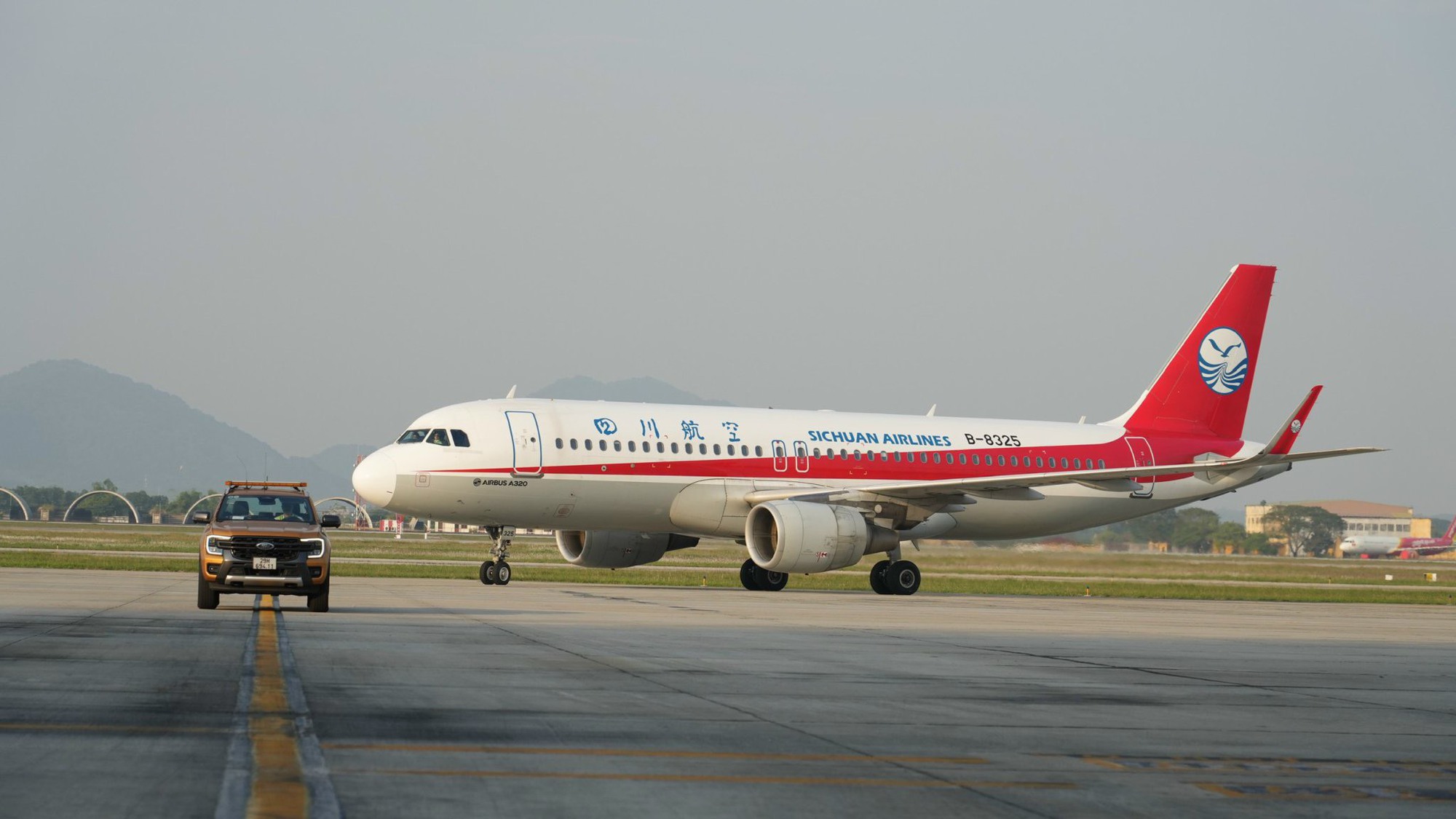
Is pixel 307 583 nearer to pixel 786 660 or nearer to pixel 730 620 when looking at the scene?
pixel 730 620

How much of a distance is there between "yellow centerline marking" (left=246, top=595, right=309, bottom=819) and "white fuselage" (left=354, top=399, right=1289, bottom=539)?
1744cm

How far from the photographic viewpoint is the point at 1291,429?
35.6 m

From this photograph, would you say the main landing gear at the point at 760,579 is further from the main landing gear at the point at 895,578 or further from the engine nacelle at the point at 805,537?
the engine nacelle at the point at 805,537

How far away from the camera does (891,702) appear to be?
12.4 metres

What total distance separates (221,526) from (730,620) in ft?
23.6

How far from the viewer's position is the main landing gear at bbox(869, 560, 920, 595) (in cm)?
3428

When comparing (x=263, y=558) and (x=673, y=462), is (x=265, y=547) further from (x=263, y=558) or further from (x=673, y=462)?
(x=673, y=462)

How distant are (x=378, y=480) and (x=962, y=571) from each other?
2762 centimetres

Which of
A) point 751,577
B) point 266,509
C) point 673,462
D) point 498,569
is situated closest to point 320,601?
point 266,509

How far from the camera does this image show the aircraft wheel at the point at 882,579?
34.3 m

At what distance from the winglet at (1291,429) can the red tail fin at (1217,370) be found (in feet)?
18.8

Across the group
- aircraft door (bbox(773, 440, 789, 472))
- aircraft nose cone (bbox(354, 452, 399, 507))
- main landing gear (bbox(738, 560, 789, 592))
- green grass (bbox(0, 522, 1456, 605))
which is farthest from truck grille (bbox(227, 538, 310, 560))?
main landing gear (bbox(738, 560, 789, 592))

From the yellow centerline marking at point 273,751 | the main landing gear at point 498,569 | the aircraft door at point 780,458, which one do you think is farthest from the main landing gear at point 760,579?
the yellow centerline marking at point 273,751

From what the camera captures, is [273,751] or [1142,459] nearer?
[273,751]
